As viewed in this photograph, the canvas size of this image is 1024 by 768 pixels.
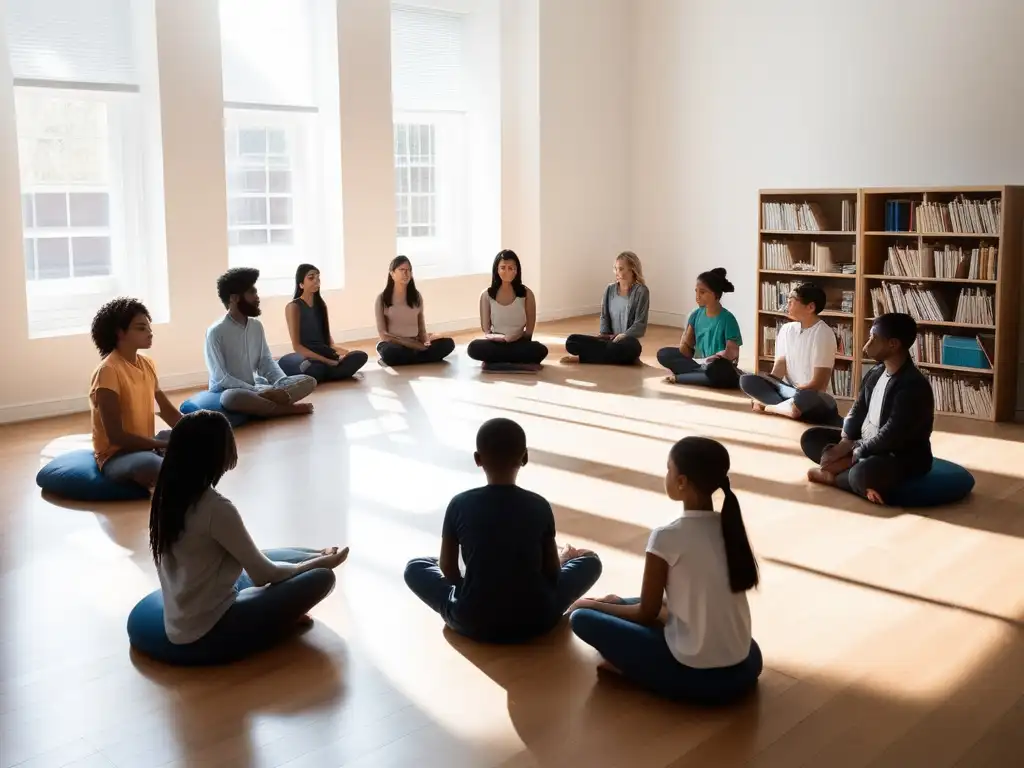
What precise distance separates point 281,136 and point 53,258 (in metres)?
2.52

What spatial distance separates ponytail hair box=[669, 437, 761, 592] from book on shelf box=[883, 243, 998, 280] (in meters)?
4.92

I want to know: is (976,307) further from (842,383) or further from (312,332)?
(312,332)

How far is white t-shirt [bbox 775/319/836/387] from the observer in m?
6.91

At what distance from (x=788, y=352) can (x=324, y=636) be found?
4421 mm

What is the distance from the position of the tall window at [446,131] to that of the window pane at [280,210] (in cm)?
119

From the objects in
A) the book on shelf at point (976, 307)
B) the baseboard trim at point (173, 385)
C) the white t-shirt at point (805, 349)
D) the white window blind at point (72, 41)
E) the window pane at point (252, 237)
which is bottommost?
the baseboard trim at point (173, 385)

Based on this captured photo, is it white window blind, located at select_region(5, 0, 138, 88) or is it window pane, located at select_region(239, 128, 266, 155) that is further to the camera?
window pane, located at select_region(239, 128, 266, 155)

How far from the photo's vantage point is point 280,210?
987 centimetres

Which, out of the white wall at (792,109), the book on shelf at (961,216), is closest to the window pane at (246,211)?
the white wall at (792,109)

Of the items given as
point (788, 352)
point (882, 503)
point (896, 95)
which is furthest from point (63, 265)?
point (896, 95)

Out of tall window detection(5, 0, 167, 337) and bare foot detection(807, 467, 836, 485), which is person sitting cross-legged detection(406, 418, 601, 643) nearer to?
bare foot detection(807, 467, 836, 485)

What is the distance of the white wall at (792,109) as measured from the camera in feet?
28.1

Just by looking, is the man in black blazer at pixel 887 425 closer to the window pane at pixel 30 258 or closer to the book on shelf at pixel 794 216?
the book on shelf at pixel 794 216

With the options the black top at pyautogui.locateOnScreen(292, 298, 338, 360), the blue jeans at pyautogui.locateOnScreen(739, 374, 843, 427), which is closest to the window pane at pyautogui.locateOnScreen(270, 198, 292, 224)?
the black top at pyautogui.locateOnScreen(292, 298, 338, 360)
